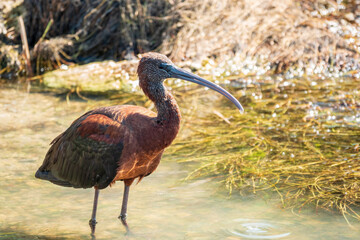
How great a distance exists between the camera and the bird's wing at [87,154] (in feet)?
12.9

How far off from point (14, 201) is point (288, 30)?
20.1 ft

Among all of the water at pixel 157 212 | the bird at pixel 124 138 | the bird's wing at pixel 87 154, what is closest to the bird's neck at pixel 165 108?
the bird at pixel 124 138

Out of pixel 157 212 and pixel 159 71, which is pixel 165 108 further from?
pixel 157 212

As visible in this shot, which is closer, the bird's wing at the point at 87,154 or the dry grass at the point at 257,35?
the bird's wing at the point at 87,154

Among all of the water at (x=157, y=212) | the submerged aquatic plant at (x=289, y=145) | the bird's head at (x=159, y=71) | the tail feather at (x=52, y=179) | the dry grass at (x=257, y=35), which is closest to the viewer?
the bird's head at (x=159, y=71)

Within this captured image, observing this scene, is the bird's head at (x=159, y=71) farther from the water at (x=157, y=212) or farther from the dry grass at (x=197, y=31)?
the dry grass at (x=197, y=31)

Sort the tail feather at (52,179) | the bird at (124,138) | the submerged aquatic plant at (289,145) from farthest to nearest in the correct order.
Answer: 1. the submerged aquatic plant at (289,145)
2. the tail feather at (52,179)
3. the bird at (124,138)

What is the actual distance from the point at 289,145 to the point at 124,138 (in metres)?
2.56

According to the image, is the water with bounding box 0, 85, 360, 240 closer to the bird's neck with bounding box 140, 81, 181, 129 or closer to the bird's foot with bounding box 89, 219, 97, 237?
the bird's foot with bounding box 89, 219, 97, 237

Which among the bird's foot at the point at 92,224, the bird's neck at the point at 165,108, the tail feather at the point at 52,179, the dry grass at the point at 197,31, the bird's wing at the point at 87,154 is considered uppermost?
the dry grass at the point at 197,31

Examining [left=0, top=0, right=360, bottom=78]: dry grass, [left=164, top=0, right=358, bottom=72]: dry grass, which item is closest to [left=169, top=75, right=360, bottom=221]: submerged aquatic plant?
[left=164, top=0, right=358, bottom=72]: dry grass

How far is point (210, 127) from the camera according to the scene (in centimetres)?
649

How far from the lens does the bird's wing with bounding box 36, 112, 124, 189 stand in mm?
3939

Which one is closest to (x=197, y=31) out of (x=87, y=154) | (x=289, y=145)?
(x=289, y=145)
